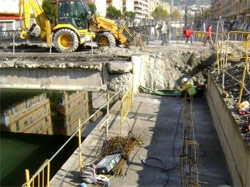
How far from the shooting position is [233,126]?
696 centimetres

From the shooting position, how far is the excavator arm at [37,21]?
1706 centimetres

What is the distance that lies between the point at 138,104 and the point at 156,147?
171 inches

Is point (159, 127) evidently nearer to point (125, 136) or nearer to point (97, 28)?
point (125, 136)

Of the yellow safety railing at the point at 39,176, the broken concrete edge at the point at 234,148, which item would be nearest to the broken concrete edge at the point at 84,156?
the yellow safety railing at the point at 39,176

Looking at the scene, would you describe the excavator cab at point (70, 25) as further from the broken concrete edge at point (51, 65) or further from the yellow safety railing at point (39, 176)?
the yellow safety railing at point (39, 176)

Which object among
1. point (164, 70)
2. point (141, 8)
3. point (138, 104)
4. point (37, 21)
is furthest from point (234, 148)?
point (141, 8)

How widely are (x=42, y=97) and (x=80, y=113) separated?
2.69 m

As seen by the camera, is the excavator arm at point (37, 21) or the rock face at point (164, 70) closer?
the rock face at point (164, 70)

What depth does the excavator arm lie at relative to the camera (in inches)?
672

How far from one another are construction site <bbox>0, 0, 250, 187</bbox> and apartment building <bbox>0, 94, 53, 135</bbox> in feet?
1.33

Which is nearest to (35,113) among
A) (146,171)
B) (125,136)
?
(125,136)

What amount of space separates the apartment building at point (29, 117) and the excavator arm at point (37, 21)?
12.0 ft

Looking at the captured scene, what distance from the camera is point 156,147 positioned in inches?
340

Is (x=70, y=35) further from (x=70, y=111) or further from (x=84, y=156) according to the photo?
(x=84, y=156)
